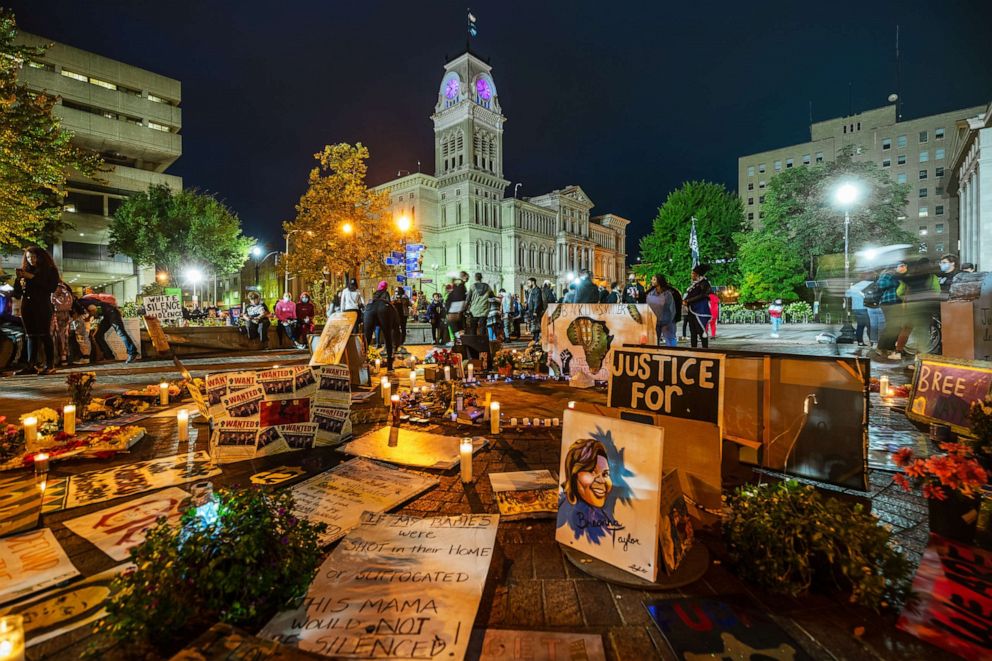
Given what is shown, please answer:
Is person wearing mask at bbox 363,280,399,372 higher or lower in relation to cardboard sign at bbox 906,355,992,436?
higher

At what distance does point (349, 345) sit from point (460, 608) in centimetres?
681

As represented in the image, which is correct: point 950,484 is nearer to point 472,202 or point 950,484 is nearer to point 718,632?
point 718,632

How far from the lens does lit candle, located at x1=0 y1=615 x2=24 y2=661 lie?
1.34m

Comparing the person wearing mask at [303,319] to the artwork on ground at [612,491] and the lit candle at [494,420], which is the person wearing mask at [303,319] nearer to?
the lit candle at [494,420]

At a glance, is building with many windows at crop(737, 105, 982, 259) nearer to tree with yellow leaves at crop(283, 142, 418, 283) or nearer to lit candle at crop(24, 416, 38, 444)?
tree with yellow leaves at crop(283, 142, 418, 283)

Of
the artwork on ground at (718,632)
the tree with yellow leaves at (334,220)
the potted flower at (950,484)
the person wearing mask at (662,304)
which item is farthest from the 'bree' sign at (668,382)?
the tree with yellow leaves at (334,220)

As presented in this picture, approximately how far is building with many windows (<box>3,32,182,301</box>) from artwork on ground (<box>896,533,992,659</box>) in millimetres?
52147

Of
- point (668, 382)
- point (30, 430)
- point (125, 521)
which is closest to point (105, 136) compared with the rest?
point (30, 430)

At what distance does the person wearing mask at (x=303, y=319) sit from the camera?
1662 centimetres

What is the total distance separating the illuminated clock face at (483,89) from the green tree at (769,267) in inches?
1955

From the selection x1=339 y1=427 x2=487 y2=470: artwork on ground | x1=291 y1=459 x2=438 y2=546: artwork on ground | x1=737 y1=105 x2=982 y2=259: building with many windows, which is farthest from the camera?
x1=737 y1=105 x2=982 y2=259: building with many windows

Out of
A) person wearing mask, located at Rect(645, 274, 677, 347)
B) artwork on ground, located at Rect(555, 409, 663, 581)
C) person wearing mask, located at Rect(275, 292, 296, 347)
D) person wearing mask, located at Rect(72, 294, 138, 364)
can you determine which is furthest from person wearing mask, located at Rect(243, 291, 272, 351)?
artwork on ground, located at Rect(555, 409, 663, 581)

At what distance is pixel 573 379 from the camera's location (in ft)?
27.9

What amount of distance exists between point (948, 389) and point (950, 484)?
2850 millimetres
